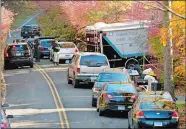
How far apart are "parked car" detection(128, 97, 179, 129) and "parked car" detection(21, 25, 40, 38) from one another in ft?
124

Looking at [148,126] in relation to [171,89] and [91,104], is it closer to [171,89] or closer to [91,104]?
[171,89]

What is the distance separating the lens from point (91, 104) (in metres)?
24.8

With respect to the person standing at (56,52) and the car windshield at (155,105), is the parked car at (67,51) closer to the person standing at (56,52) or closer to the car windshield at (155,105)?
the person standing at (56,52)

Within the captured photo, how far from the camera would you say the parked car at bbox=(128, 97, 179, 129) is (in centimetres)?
1711

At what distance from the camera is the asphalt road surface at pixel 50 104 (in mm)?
20203

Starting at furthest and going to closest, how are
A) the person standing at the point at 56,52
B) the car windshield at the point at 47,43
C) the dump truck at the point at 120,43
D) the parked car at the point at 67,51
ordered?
the car windshield at the point at 47,43 < the person standing at the point at 56,52 < the parked car at the point at 67,51 < the dump truck at the point at 120,43

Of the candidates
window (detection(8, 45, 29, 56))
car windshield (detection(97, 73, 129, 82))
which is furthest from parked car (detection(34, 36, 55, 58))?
car windshield (detection(97, 73, 129, 82))

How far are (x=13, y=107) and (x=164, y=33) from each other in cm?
1195

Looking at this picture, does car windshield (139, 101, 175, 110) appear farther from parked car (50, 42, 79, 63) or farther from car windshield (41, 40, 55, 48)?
car windshield (41, 40, 55, 48)

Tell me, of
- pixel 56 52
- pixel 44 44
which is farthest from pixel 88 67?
pixel 44 44

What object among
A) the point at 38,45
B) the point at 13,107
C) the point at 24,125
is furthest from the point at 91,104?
the point at 38,45

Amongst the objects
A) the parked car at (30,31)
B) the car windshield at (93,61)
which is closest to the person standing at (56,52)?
the car windshield at (93,61)

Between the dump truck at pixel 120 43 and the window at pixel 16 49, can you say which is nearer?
the dump truck at pixel 120 43

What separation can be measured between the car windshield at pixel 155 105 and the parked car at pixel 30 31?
37663mm
